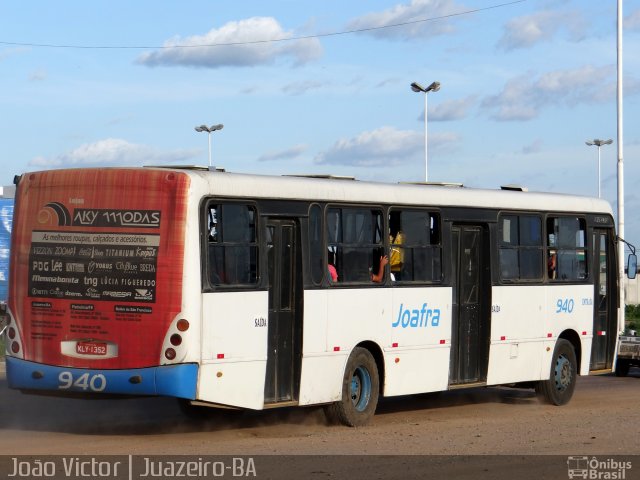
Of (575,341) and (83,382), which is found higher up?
(575,341)

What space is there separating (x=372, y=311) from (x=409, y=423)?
61.1 inches

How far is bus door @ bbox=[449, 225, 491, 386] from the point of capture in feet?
56.8

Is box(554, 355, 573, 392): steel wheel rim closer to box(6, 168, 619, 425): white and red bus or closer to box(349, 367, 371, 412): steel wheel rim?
box(6, 168, 619, 425): white and red bus

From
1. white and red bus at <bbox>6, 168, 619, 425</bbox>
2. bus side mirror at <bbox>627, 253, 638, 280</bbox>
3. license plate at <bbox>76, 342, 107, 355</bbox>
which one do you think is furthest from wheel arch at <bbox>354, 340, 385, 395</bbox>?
bus side mirror at <bbox>627, 253, 638, 280</bbox>

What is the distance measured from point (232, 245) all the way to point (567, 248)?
734 cm

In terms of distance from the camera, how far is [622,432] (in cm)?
1505

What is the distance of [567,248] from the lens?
63.9 ft

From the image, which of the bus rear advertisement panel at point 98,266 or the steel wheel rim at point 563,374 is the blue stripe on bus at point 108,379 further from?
the steel wheel rim at point 563,374

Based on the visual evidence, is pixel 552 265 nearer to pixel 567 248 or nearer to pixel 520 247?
pixel 567 248

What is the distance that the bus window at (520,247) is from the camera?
18.1m

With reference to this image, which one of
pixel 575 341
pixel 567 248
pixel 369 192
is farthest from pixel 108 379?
pixel 575 341

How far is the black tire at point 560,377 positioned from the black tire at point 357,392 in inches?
167
